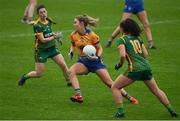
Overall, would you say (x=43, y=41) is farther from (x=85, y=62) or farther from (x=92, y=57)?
(x=92, y=57)

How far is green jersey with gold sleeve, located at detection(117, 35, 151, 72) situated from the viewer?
14.5m

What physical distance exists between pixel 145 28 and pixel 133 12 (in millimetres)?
636

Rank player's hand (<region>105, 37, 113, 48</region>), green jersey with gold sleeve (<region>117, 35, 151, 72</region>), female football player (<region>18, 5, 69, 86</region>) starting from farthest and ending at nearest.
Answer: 1. player's hand (<region>105, 37, 113, 48</region>)
2. female football player (<region>18, 5, 69, 86</region>)
3. green jersey with gold sleeve (<region>117, 35, 151, 72</region>)

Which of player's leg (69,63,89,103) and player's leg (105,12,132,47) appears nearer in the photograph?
player's leg (69,63,89,103)

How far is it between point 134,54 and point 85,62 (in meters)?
1.97

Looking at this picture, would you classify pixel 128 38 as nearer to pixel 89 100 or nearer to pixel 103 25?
pixel 89 100

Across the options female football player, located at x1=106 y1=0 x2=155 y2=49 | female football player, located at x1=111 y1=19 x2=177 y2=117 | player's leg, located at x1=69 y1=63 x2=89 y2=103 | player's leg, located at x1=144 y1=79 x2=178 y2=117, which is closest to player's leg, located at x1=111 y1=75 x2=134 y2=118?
female football player, located at x1=111 y1=19 x2=177 y2=117

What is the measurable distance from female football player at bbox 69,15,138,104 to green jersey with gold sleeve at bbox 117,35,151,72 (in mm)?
1524

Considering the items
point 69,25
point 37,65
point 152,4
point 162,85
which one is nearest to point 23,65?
point 37,65

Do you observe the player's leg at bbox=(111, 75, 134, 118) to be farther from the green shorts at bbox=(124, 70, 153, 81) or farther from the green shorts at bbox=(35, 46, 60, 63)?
the green shorts at bbox=(35, 46, 60, 63)

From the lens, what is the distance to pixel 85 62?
1622cm

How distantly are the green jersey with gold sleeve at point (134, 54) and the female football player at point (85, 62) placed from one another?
152 cm

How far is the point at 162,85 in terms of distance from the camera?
717 inches

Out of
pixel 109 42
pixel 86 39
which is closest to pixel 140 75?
pixel 86 39
